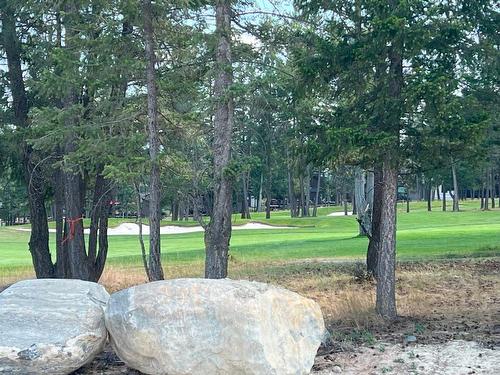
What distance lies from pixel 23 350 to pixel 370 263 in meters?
10.5

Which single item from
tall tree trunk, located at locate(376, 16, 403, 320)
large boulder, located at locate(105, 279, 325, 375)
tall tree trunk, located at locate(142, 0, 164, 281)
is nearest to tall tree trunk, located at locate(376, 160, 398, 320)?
tall tree trunk, located at locate(376, 16, 403, 320)

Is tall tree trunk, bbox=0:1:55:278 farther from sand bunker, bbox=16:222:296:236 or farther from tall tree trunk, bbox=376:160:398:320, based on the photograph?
sand bunker, bbox=16:222:296:236

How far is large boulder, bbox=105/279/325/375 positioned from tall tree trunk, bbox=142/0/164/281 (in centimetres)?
549

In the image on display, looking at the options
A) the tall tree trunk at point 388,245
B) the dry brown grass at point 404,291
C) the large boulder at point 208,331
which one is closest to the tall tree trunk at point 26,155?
the dry brown grass at point 404,291

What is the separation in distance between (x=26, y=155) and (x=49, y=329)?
1021 centimetres

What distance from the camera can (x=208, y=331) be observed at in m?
6.28

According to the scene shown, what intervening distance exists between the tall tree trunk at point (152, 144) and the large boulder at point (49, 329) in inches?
188

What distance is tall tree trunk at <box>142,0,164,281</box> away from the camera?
12.0 metres

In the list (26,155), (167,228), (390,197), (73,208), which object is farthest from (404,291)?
(167,228)

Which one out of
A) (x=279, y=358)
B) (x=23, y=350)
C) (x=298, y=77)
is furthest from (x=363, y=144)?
(x=23, y=350)

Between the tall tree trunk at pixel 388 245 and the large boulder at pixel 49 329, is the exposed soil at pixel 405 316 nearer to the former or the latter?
the tall tree trunk at pixel 388 245

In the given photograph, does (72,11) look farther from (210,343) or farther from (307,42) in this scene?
(210,343)

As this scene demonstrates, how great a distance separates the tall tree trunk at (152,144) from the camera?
39.3ft

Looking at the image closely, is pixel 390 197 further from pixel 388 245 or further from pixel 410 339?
pixel 410 339
